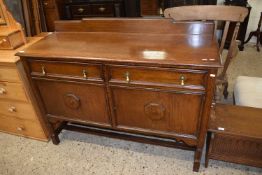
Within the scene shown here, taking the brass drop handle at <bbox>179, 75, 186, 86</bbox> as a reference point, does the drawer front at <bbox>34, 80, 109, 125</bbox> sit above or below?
below

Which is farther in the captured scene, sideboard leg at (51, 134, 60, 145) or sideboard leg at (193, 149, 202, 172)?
sideboard leg at (51, 134, 60, 145)

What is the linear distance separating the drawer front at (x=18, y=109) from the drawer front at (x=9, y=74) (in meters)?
0.22

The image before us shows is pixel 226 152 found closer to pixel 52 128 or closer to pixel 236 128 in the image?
pixel 236 128

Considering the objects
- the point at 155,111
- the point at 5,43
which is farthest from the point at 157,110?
the point at 5,43

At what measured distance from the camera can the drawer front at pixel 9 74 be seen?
153cm

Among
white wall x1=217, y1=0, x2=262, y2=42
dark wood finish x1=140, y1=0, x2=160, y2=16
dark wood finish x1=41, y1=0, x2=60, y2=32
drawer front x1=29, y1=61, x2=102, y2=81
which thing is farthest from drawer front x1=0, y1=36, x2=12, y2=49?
dark wood finish x1=140, y1=0, x2=160, y2=16

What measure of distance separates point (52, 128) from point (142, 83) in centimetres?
93

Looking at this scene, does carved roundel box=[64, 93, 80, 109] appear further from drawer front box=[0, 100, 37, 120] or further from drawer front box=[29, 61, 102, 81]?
drawer front box=[0, 100, 37, 120]

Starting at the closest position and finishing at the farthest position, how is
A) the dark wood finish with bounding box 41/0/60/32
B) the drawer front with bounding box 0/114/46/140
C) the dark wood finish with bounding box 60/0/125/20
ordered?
1. the drawer front with bounding box 0/114/46/140
2. the dark wood finish with bounding box 60/0/125/20
3. the dark wood finish with bounding box 41/0/60/32

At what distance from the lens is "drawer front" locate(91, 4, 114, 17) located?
10.8ft

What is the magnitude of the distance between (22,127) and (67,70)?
0.87 meters

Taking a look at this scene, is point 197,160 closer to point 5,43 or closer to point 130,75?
point 130,75

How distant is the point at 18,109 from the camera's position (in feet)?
5.75

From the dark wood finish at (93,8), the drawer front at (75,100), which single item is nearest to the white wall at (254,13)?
the dark wood finish at (93,8)
